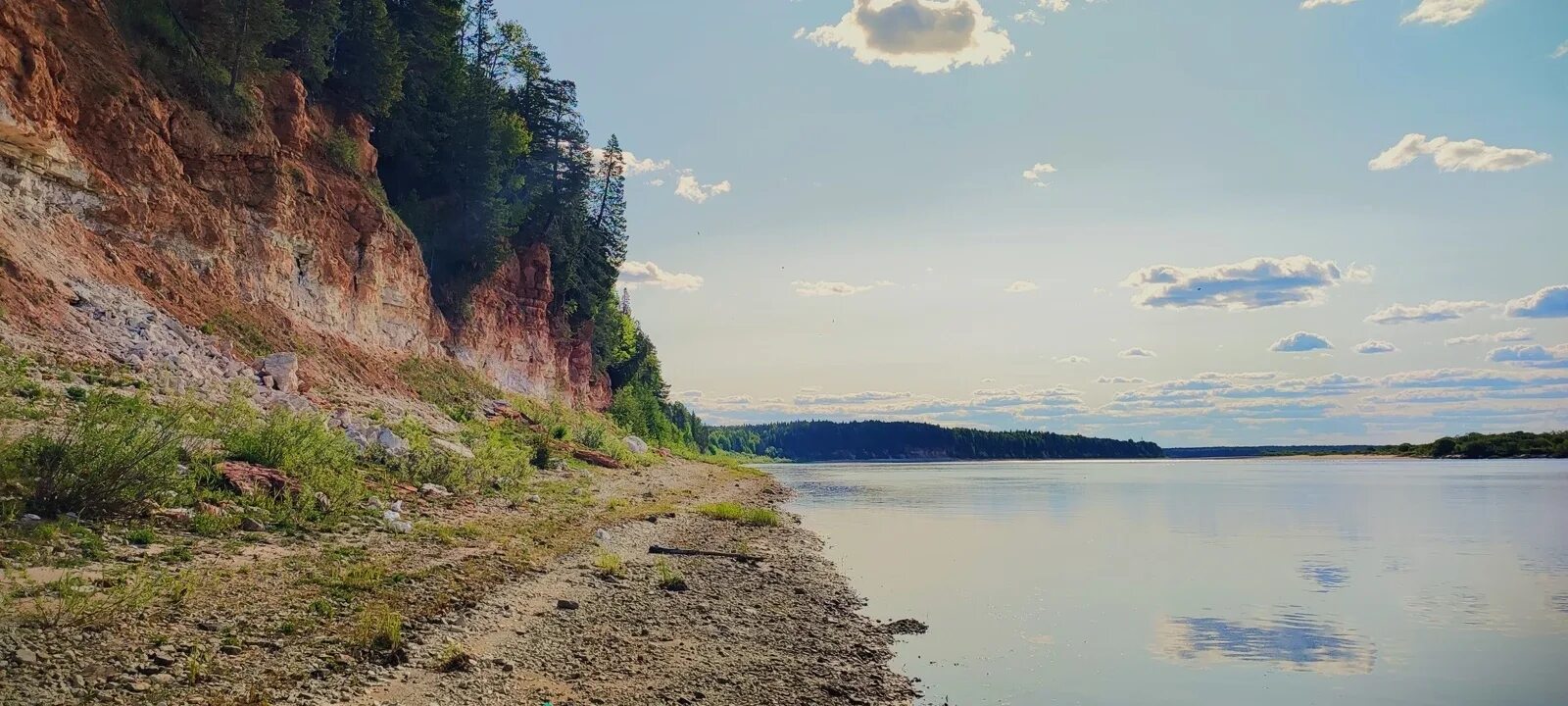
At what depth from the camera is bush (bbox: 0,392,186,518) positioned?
11.1 metres

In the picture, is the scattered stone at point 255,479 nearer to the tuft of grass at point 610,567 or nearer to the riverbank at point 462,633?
the riverbank at point 462,633

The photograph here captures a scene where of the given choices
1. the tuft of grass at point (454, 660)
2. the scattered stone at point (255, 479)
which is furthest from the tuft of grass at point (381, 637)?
the scattered stone at point (255, 479)

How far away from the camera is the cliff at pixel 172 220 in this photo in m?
19.5

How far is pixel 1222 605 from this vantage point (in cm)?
1719

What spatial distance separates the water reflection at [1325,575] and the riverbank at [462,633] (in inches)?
459

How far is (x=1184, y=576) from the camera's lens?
66.8 ft

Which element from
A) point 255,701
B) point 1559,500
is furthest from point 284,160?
point 1559,500

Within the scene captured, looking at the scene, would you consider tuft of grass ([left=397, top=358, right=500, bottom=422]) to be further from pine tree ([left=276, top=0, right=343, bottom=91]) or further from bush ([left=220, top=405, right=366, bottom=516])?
bush ([left=220, top=405, right=366, bottom=516])

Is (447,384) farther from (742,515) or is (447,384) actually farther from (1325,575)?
(1325,575)

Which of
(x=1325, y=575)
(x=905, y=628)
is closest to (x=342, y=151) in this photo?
(x=905, y=628)

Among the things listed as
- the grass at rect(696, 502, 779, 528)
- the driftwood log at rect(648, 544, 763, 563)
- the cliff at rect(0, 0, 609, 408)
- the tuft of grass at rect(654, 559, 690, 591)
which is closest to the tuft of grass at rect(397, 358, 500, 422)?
the cliff at rect(0, 0, 609, 408)

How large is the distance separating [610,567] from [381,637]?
633 cm

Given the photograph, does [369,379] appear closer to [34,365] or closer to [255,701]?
[34,365]

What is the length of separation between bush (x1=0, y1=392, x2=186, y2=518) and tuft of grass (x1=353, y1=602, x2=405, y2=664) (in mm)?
5070
